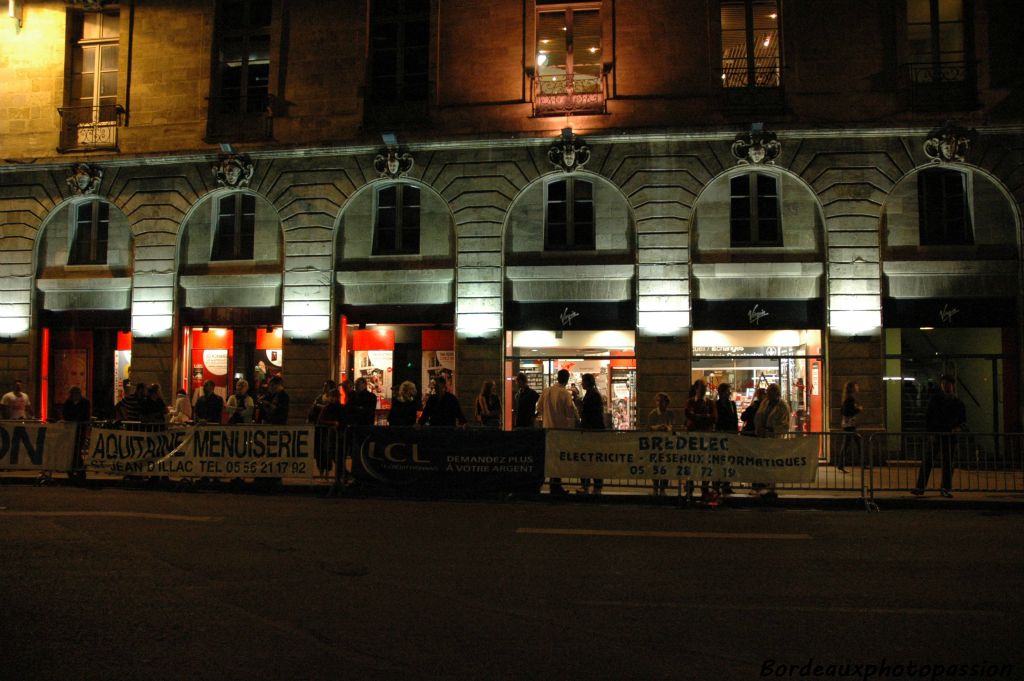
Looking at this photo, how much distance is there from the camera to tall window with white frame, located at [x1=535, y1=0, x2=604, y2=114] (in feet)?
64.3

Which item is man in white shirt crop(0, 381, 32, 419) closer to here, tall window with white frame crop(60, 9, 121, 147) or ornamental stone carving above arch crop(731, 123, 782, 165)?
tall window with white frame crop(60, 9, 121, 147)

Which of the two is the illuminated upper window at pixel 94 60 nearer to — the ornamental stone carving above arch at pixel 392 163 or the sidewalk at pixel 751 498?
the ornamental stone carving above arch at pixel 392 163

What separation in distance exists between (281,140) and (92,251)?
615cm

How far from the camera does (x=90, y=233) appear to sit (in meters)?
22.1

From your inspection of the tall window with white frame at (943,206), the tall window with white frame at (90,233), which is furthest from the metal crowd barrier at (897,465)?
the tall window with white frame at (90,233)

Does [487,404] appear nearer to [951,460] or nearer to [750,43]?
[951,460]

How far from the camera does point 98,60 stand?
73.0ft

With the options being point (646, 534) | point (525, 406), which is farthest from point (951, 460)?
point (525, 406)

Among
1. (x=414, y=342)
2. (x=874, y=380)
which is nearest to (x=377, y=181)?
(x=414, y=342)

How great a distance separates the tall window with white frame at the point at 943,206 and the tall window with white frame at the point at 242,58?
1647 cm

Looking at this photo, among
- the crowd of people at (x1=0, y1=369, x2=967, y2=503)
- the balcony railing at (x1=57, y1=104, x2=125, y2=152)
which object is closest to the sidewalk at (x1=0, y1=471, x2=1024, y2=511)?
the crowd of people at (x1=0, y1=369, x2=967, y2=503)

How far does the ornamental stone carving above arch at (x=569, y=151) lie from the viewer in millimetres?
19188

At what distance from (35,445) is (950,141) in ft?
64.8

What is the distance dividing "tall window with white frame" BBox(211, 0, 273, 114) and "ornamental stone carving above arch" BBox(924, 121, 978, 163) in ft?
53.6
